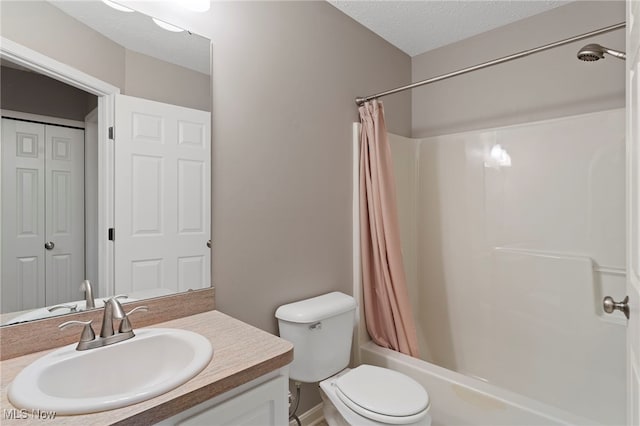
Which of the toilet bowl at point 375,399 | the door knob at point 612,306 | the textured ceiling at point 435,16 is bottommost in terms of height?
the toilet bowl at point 375,399

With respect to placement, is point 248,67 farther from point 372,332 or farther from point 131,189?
point 372,332

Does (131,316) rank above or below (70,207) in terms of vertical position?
below

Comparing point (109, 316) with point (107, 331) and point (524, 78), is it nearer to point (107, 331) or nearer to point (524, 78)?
point (107, 331)

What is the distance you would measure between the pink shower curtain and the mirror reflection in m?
1.00

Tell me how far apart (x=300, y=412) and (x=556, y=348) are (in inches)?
59.9

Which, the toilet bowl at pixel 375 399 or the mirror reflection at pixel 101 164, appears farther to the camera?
the toilet bowl at pixel 375 399

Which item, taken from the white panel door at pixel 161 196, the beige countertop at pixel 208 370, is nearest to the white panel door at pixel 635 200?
the beige countertop at pixel 208 370

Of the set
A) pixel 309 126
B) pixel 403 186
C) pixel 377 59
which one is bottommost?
pixel 403 186

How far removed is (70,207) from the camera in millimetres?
1073

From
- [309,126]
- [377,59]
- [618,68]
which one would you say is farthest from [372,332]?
[618,68]

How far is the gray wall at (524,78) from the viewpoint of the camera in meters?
1.88

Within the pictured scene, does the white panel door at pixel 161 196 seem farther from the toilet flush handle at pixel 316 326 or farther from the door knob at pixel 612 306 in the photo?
the door knob at pixel 612 306

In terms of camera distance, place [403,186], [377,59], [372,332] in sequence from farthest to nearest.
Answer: [403,186]
[377,59]
[372,332]

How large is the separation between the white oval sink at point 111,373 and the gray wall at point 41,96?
2.38ft
